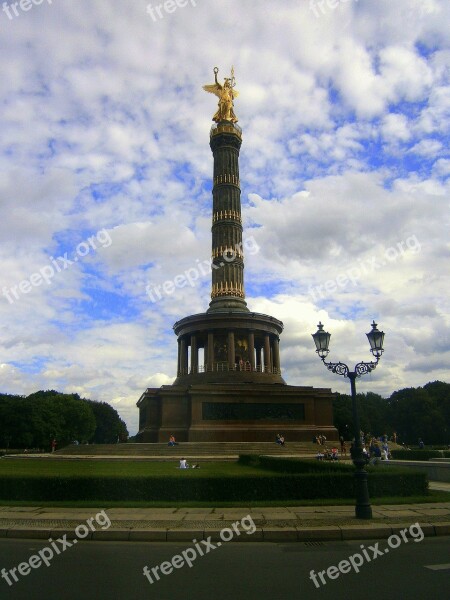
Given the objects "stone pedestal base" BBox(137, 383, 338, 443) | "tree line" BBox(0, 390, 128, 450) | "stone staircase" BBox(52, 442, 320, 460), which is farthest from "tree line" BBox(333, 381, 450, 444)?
"stone staircase" BBox(52, 442, 320, 460)

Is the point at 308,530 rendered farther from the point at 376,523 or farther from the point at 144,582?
the point at 144,582

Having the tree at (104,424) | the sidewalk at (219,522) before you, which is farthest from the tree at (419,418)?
the sidewalk at (219,522)

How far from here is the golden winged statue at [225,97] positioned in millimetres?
57812

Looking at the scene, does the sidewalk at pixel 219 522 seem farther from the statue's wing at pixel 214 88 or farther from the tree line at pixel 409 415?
the tree line at pixel 409 415

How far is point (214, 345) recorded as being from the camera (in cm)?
5003

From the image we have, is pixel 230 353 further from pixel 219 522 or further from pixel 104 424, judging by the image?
pixel 104 424

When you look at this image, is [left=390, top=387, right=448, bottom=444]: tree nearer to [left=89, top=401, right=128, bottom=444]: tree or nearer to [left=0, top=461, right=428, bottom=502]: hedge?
[left=89, top=401, right=128, bottom=444]: tree

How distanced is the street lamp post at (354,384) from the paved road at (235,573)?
1757mm

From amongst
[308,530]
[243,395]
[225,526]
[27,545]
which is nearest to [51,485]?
[27,545]

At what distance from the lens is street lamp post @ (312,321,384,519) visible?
492 inches

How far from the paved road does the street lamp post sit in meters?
1.76

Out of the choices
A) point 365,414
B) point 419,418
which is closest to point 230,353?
point 419,418

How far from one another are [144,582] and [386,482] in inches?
410

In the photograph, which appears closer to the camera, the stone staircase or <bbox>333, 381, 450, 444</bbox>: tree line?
the stone staircase
